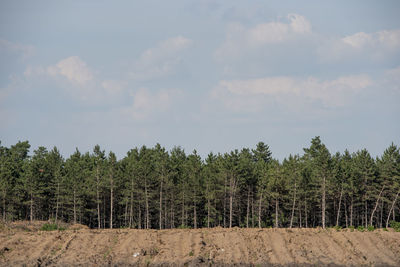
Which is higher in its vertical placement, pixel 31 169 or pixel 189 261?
pixel 31 169

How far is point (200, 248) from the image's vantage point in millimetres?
48125

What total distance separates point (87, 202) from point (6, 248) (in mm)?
40264

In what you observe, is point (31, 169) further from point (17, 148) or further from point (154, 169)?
point (17, 148)

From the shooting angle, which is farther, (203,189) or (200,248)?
(203,189)

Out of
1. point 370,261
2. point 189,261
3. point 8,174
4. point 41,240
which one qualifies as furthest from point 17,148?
point 370,261

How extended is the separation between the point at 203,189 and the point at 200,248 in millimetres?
34062

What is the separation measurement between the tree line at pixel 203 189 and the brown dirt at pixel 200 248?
25.1m

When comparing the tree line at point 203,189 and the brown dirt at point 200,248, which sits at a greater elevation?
the tree line at point 203,189

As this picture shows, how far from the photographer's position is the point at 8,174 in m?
82.8

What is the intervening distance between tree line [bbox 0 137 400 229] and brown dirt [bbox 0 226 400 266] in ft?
82.5

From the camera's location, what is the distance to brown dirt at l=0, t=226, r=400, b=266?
4619cm

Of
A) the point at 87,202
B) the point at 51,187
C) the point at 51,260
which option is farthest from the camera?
the point at 87,202

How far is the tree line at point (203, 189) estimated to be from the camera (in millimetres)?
79938

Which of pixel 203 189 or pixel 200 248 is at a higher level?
pixel 203 189
